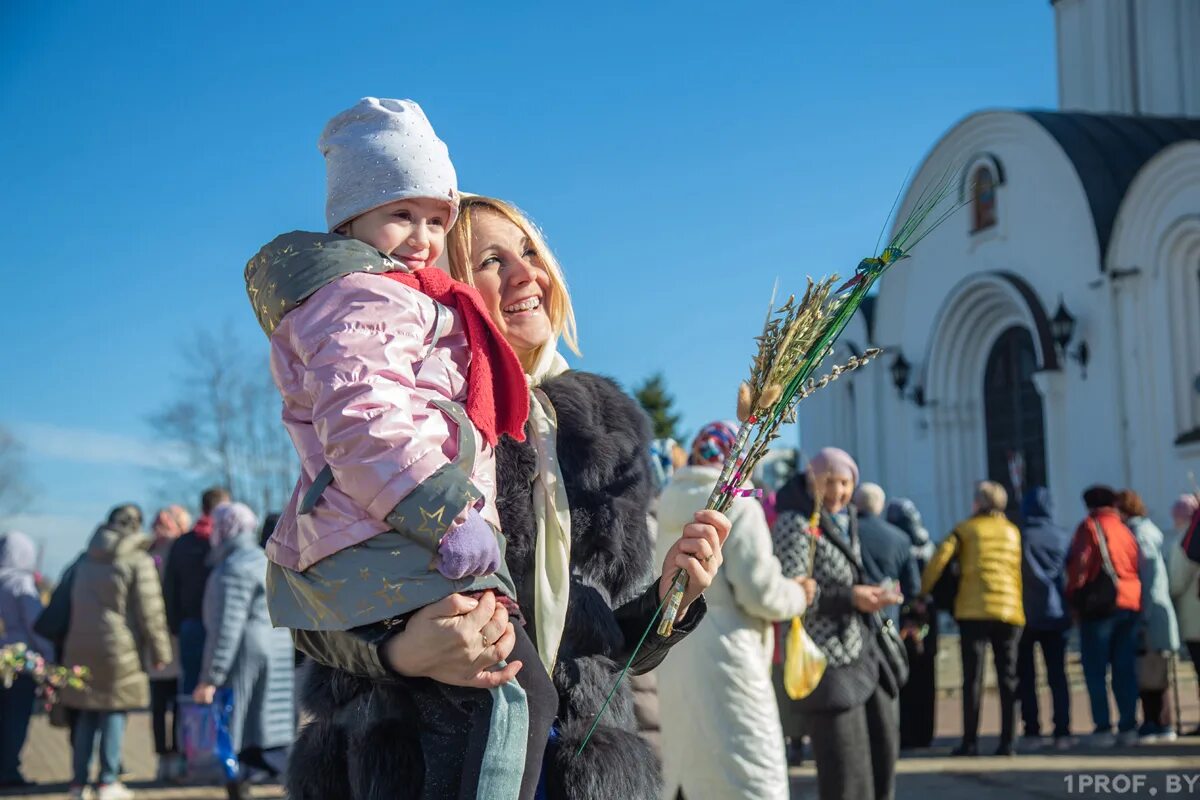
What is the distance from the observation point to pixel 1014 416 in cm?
1991

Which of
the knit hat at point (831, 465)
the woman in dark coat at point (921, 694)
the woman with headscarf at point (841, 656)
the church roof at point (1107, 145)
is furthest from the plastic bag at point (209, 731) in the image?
the church roof at point (1107, 145)

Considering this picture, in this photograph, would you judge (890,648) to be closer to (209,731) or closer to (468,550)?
(209,731)

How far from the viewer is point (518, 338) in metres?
2.99

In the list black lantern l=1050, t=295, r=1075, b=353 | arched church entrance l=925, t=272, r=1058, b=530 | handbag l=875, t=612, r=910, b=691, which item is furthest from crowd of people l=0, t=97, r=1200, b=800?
arched church entrance l=925, t=272, r=1058, b=530

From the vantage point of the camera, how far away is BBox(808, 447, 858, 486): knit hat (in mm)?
6621

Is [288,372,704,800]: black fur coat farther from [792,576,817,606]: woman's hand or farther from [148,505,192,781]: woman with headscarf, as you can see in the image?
[148,505,192,781]: woman with headscarf

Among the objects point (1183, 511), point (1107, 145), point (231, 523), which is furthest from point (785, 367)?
point (1107, 145)

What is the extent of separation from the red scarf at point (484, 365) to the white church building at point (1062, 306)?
46.5 feet

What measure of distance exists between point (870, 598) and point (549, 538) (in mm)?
3818

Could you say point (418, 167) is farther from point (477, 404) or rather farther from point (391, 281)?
point (477, 404)

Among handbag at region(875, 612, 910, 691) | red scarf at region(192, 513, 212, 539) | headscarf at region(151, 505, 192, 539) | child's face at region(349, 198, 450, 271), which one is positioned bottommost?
handbag at region(875, 612, 910, 691)

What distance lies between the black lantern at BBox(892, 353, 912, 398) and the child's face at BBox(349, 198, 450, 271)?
64.7 ft

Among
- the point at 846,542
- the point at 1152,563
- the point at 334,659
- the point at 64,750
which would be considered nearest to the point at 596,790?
the point at 334,659

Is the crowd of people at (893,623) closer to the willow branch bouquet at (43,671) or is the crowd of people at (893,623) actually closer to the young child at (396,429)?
the young child at (396,429)
